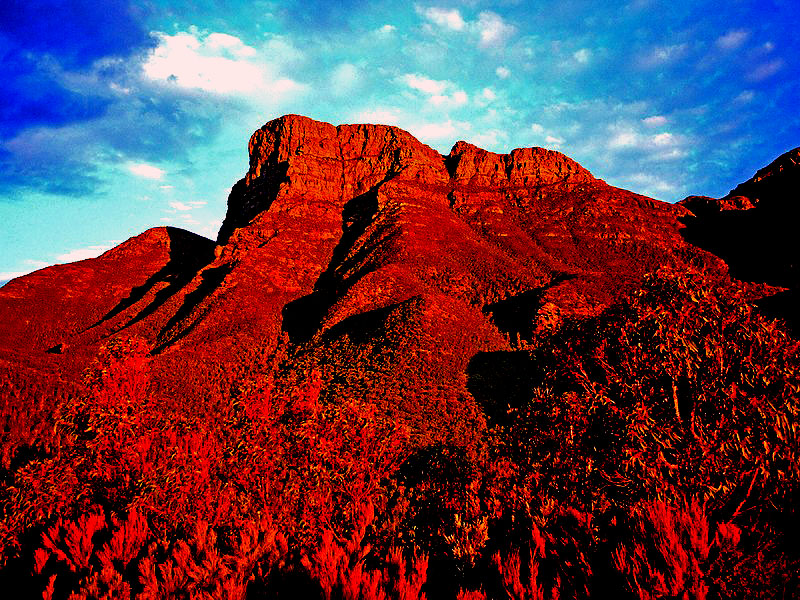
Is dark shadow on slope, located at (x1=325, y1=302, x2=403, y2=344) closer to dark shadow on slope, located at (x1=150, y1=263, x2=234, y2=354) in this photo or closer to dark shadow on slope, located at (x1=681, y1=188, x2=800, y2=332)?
dark shadow on slope, located at (x1=150, y1=263, x2=234, y2=354)

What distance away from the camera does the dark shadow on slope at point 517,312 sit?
82438mm

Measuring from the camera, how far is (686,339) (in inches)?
494

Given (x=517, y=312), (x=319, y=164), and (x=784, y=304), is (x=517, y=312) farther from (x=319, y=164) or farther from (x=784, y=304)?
(x=319, y=164)

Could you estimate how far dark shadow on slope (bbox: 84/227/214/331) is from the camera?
114 meters

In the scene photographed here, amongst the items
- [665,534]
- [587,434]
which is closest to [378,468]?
[587,434]

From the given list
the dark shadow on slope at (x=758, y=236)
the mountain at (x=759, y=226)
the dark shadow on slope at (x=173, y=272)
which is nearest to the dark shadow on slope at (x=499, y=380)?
the mountain at (x=759, y=226)

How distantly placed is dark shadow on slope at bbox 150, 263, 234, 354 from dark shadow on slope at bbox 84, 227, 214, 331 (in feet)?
23.0

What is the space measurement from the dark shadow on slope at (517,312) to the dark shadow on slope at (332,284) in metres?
32.4

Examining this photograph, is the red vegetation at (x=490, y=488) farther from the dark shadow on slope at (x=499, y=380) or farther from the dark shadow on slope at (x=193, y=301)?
the dark shadow on slope at (x=193, y=301)

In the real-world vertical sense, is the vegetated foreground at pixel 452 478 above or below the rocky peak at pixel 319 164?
below

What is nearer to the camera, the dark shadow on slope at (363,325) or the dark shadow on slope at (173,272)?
the dark shadow on slope at (363,325)

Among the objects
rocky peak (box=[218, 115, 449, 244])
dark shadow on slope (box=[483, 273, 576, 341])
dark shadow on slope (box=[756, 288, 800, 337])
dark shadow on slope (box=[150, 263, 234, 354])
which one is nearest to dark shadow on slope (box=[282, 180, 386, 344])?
dark shadow on slope (box=[150, 263, 234, 354])

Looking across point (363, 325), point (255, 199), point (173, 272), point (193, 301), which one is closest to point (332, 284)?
point (363, 325)

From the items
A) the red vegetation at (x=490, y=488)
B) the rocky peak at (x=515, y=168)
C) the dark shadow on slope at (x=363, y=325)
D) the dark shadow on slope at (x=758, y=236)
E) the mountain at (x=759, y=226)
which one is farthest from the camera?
the rocky peak at (x=515, y=168)
